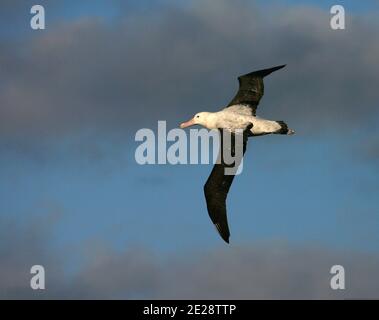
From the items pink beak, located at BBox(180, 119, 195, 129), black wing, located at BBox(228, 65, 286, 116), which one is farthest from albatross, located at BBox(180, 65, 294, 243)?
pink beak, located at BBox(180, 119, 195, 129)

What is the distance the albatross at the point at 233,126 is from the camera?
26016 mm

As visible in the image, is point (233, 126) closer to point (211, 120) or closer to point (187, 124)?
point (211, 120)

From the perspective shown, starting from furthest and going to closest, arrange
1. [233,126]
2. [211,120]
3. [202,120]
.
A: [202,120] → [211,120] → [233,126]

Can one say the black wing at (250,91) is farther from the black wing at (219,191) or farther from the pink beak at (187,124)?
the pink beak at (187,124)

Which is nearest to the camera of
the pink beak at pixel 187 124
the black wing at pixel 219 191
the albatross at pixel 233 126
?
the albatross at pixel 233 126

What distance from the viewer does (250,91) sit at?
26.5 meters

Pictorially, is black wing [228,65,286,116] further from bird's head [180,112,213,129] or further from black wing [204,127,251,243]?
black wing [204,127,251,243]

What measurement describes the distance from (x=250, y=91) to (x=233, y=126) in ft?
3.39

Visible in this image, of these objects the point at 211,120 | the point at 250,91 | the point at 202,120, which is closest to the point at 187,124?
the point at 202,120

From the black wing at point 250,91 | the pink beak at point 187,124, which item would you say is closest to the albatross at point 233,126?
the black wing at point 250,91

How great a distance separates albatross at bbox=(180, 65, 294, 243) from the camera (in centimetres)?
2602
